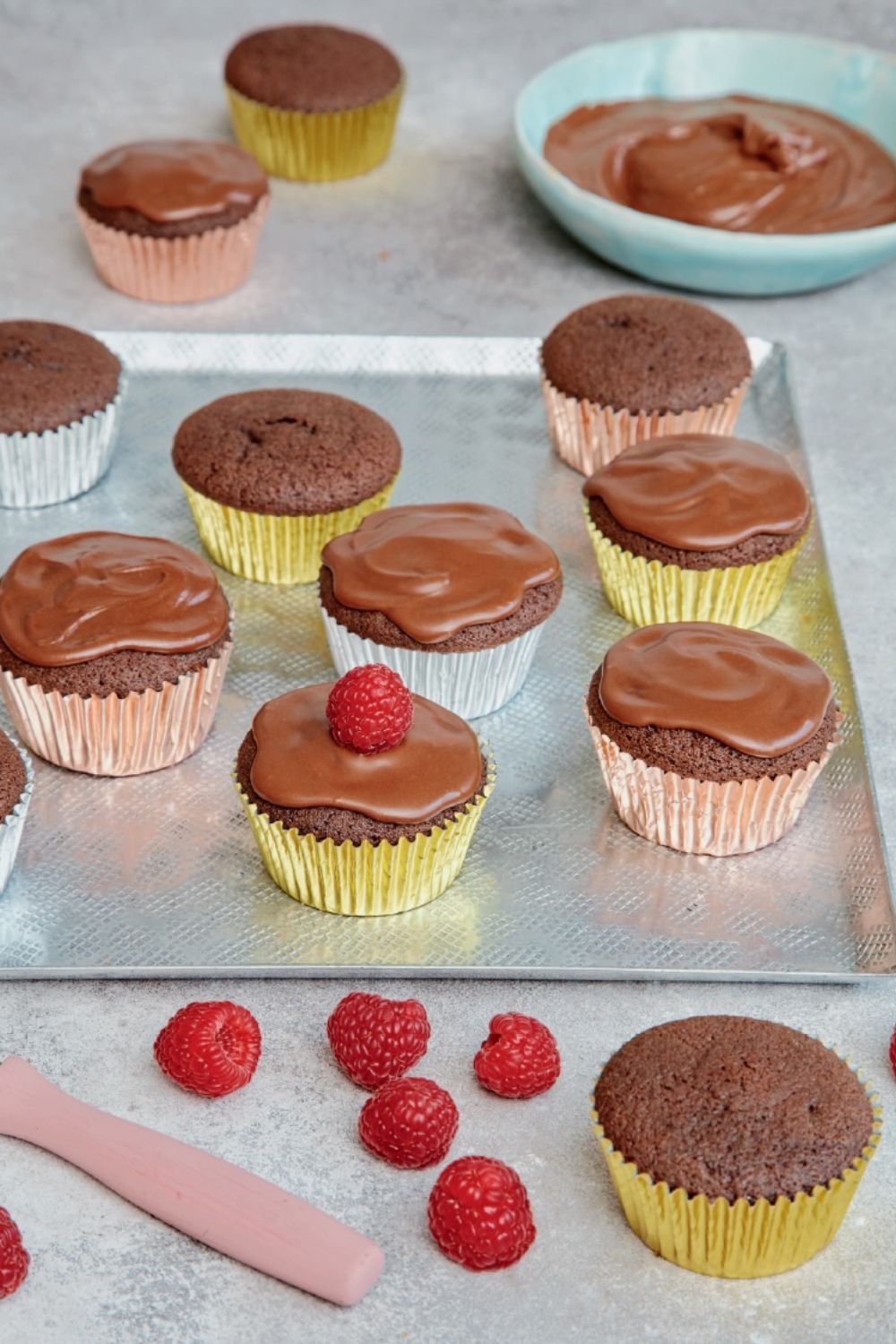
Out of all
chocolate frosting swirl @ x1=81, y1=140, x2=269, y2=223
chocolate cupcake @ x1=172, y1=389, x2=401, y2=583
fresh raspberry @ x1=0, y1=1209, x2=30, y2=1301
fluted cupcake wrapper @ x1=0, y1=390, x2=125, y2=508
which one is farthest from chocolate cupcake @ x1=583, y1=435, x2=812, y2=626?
fresh raspberry @ x1=0, y1=1209, x2=30, y2=1301

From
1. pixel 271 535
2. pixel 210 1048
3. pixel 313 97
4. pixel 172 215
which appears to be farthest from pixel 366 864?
pixel 313 97

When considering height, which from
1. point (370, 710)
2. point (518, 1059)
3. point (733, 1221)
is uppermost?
point (370, 710)

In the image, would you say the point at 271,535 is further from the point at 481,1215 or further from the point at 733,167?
the point at 733,167

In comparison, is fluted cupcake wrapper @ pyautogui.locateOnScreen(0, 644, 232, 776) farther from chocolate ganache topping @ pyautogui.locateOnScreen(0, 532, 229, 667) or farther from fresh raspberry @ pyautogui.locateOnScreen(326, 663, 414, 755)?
fresh raspberry @ pyautogui.locateOnScreen(326, 663, 414, 755)

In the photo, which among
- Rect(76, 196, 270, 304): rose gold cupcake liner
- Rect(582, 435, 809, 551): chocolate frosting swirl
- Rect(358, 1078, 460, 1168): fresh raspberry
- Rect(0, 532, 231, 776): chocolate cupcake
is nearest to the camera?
Rect(358, 1078, 460, 1168): fresh raspberry

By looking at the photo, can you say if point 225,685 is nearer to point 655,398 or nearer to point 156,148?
point 655,398

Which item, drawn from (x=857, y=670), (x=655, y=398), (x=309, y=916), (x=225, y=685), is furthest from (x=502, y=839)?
(x=655, y=398)

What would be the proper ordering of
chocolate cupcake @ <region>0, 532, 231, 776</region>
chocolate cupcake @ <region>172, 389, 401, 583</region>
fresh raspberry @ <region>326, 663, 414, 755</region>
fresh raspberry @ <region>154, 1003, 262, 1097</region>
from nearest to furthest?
1. fresh raspberry @ <region>154, 1003, 262, 1097</region>
2. fresh raspberry @ <region>326, 663, 414, 755</region>
3. chocolate cupcake @ <region>0, 532, 231, 776</region>
4. chocolate cupcake @ <region>172, 389, 401, 583</region>
